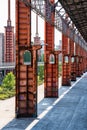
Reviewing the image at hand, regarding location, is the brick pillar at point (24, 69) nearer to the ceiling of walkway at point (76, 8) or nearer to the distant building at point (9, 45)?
the ceiling of walkway at point (76, 8)

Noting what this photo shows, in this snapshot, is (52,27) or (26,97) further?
(52,27)

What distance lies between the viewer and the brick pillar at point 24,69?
2445 cm

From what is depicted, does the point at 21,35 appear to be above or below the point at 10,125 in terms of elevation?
above

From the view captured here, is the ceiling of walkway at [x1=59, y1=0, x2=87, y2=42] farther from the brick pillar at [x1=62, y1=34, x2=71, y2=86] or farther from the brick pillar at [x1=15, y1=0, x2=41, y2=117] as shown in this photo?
the brick pillar at [x1=62, y1=34, x2=71, y2=86]

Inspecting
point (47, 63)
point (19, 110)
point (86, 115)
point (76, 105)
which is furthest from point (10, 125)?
point (47, 63)

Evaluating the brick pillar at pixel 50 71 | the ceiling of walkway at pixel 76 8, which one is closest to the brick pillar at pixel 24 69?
the ceiling of walkway at pixel 76 8

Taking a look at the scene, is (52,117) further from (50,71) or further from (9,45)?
(9,45)

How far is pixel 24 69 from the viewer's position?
24.6 m

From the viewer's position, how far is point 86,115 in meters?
25.4

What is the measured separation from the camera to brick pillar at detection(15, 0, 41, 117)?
80.2 feet

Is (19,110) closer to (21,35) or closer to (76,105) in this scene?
(21,35)

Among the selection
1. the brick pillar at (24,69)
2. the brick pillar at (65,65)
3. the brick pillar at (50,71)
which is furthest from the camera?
the brick pillar at (65,65)

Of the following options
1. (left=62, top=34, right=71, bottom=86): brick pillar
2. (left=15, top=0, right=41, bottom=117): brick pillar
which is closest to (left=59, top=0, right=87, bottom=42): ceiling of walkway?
(left=15, top=0, right=41, bottom=117): brick pillar

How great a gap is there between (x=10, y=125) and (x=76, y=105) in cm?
1024
